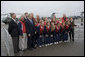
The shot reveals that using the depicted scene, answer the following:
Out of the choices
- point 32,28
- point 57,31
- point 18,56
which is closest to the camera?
point 18,56

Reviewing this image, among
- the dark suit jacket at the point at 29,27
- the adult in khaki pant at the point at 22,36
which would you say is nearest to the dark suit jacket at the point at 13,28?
the adult in khaki pant at the point at 22,36

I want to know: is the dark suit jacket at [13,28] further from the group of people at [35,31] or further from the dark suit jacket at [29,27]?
the dark suit jacket at [29,27]

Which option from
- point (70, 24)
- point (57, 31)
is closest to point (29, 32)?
point (57, 31)

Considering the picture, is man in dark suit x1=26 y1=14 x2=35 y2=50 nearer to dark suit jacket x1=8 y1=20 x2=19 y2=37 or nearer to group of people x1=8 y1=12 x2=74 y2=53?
group of people x1=8 y1=12 x2=74 y2=53

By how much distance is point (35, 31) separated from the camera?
8164 millimetres

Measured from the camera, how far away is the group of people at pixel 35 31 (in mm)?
7465

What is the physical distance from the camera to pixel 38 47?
8.59 meters

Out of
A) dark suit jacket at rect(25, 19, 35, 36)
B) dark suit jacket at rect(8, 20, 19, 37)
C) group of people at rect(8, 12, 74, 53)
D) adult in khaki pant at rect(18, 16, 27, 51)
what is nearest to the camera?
dark suit jacket at rect(8, 20, 19, 37)

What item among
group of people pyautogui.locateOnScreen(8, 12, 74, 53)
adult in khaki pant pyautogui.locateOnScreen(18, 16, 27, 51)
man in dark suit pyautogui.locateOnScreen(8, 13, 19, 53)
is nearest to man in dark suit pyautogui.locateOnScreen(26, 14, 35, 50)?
group of people pyautogui.locateOnScreen(8, 12, 74, 53)

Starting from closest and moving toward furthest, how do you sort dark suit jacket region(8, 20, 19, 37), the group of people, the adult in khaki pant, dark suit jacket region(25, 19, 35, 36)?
dark suit jacket region(8, 20, 19, 37) < the group of people < the adult in khaki pant < dark suit jacket region(25, 19, 35, 36)

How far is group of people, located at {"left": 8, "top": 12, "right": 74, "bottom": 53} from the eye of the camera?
24.5ft

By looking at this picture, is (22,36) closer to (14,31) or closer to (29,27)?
(14,31)

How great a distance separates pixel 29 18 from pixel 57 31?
202cm

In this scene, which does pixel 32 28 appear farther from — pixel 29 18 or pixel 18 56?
pixel 18 56
